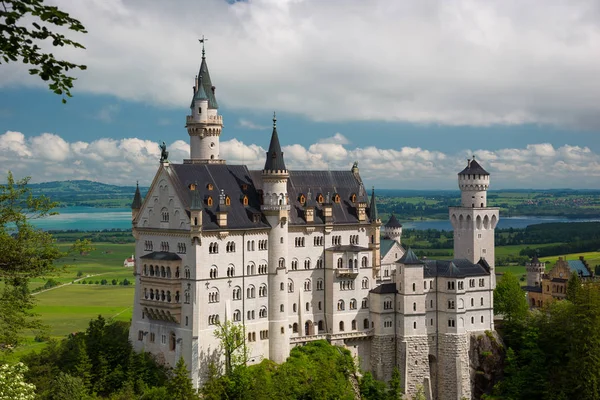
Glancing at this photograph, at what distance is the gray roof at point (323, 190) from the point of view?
341 feet

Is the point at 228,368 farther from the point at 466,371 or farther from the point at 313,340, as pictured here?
the point at 466,371

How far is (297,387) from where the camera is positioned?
308 ft

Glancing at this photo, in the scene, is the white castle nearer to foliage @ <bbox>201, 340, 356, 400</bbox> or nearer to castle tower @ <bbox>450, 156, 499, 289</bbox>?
castle tower @ <bbox>450, 156, 499, 289</bbox>

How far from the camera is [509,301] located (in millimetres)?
118375

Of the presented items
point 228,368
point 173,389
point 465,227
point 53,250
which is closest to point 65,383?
point 173,389

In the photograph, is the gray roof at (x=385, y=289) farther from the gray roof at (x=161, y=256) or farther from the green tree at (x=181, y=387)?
the green tree at (x=181, y=387)

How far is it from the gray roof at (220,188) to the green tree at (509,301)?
39825 mm

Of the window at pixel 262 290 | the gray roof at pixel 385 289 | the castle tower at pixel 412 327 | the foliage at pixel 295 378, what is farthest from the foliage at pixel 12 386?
the castle tower at pixel 412 327

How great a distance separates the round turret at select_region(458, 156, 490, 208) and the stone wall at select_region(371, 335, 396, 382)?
24884 mm

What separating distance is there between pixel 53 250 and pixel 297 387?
54.5m

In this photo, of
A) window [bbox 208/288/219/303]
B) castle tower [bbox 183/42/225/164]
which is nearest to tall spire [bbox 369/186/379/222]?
castle tower [bbox 183/42/225/164]

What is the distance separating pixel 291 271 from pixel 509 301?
35.0 metres

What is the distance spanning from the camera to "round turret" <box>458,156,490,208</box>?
11888 centimetres

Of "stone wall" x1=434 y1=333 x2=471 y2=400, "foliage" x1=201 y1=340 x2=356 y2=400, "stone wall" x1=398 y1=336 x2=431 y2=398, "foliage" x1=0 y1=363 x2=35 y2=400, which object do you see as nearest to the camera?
"foliage" x1=0 y1=363 x2=35 y2=400
